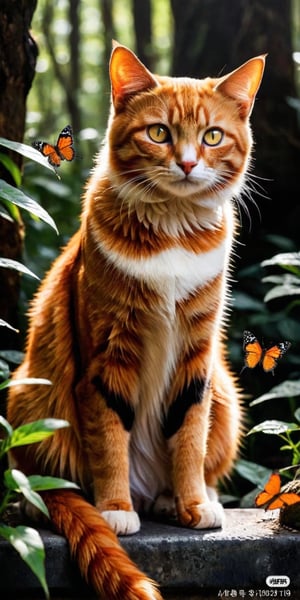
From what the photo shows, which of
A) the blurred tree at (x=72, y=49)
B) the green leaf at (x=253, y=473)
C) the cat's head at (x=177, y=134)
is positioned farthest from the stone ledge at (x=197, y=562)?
the blurred tree at (x=72, y=49)

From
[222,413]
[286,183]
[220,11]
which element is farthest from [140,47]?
[222,413]

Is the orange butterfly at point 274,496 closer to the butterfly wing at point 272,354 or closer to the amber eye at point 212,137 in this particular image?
the butterfly wing at point 272,354

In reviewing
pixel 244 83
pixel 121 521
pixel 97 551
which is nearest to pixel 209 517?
pixel 121 521

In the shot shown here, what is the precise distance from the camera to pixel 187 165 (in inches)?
106

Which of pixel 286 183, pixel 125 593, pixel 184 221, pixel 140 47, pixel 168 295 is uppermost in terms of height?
pixel 140 47

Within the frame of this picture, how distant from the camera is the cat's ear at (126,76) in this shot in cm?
282

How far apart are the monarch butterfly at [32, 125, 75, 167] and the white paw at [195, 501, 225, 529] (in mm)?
1237

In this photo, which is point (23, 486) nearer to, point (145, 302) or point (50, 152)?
point (145, 302)

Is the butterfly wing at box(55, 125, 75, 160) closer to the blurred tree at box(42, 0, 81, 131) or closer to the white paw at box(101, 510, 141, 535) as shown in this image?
the white paw at box(101, 510, 141, 535)

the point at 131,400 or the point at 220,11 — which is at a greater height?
the point at 220,11

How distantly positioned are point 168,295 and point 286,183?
2.62 meters

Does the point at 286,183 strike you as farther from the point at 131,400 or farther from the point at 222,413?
the point at 131,400

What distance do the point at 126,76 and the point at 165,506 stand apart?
1.49 meters

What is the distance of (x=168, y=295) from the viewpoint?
280 centimetres
